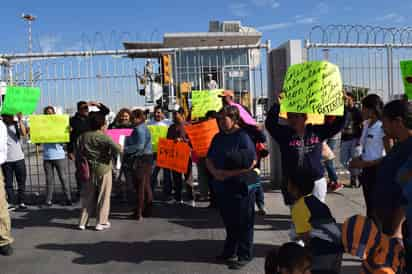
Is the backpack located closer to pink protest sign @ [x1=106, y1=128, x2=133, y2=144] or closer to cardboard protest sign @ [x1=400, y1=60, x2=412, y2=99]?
pink protest sign @ [x1=106, y1=128, x2=133, y2=144]

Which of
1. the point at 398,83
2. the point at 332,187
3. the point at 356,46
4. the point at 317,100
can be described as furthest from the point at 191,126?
the point at 398,83

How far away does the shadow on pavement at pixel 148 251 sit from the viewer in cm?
477

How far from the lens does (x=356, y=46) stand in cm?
785

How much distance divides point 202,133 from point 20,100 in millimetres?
3038

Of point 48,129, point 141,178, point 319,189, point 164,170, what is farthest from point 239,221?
point 48,129

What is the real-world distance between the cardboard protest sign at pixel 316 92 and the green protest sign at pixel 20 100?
14.5ft

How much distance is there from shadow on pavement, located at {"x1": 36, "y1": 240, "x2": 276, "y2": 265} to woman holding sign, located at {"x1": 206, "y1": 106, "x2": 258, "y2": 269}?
0.44m

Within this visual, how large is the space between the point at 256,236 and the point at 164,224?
1453 mm

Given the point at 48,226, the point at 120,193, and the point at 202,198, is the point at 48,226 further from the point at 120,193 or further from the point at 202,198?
the point at 202,198

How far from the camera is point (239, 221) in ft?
14.3

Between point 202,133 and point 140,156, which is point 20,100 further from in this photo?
point 202,133

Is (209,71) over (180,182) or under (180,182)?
over

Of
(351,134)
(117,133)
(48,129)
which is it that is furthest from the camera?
(351,134)

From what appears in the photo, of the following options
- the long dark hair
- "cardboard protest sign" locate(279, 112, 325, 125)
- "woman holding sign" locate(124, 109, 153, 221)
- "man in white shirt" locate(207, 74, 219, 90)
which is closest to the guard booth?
"man in white shirt" locate(207, 74, 219, 90)
